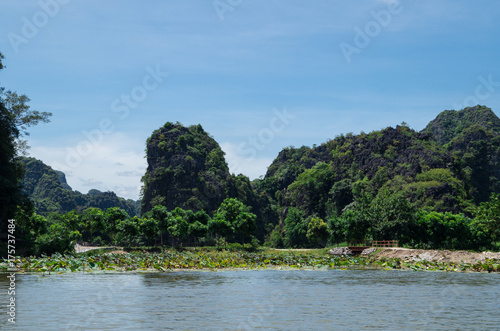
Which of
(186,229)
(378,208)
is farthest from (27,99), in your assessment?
(378,208)

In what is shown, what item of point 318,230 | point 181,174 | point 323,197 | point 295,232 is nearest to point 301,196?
point 323,197

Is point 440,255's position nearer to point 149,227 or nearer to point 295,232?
point 149,227

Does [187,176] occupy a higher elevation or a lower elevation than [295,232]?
higher

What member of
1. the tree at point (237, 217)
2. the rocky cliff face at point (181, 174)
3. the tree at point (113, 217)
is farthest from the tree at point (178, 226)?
the rocky cliff face at point (181, 174)

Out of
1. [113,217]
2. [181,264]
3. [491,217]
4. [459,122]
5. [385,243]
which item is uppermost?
[459,122]

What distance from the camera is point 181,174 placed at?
11881 centimetres

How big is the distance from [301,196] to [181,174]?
101 feet

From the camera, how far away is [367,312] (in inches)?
633

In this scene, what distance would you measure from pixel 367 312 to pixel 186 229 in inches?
2329

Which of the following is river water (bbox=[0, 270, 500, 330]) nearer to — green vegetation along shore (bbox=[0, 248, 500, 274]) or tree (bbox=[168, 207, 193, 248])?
green vegetation along shore (bbox=[0, 248, 500, 274])

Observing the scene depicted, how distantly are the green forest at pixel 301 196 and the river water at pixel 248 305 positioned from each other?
1062 inches

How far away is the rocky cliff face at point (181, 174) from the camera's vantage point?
11769 cm

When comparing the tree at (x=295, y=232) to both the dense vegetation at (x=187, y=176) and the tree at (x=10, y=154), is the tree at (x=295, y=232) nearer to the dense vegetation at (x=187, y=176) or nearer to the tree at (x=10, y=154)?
the dense vegetation at (x=187, y=176)

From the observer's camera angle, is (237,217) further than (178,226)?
Yes
